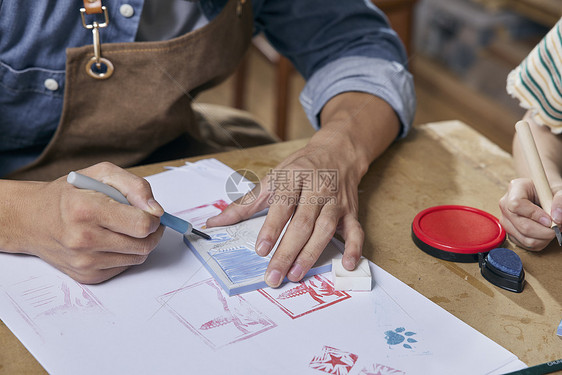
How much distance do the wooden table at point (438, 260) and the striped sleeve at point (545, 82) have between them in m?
0.09

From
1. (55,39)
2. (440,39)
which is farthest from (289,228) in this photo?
(440,39)

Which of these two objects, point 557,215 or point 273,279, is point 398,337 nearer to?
point 273,279

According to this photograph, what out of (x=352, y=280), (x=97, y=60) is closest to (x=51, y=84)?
(x=97, y=60)

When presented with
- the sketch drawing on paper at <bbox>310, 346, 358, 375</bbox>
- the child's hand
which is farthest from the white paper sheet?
the child's hand

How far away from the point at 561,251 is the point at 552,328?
164 millimetres

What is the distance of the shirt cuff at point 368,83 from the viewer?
3.01ft

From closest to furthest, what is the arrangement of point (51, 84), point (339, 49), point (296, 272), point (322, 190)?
point (296, 272)
point (322, 190)
point (51, 84)
point (339, 49)

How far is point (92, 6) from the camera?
2.61 ft

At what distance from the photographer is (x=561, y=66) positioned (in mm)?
854

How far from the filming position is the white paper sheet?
51 cm

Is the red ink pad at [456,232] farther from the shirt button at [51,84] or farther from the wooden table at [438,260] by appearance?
the shirt button at [51,84]

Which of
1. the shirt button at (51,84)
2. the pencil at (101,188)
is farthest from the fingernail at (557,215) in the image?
the shirt button at (51,84)

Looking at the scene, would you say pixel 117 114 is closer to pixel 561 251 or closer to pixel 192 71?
pixel 192 71

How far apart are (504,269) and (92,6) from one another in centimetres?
64
